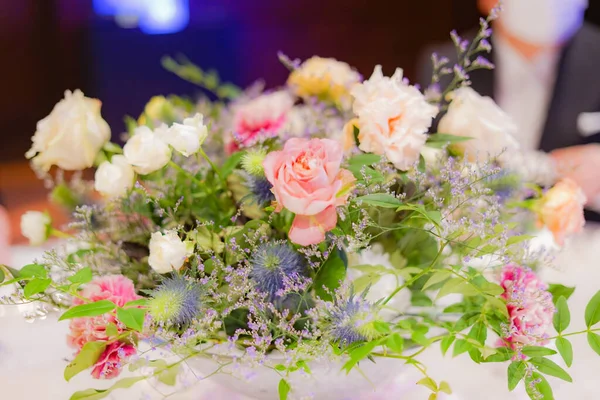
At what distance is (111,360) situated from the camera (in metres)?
0.45

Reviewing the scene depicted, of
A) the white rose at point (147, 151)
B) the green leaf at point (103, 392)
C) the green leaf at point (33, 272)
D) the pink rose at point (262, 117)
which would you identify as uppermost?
the pink rose at point (262, 117)

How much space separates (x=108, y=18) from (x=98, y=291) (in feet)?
12.5

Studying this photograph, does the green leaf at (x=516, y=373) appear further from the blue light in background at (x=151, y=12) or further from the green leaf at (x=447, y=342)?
the blue light in background at (x=151, y=12)

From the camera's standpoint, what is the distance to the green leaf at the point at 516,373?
0.43m

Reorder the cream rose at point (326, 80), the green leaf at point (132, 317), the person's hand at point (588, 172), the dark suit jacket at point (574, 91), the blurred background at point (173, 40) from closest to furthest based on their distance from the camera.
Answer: the green leaf at point (132, 317)
the cream rose at point (326, 80)
the person's hand at point (588, 172)
the dark suit jacket at point (574, 91)
the blurred background at point (173, 40)

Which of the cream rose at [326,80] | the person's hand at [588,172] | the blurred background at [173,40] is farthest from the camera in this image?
the blurred background at [173,40]

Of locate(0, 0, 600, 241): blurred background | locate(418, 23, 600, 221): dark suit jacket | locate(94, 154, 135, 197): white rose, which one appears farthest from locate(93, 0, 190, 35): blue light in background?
locate(94, 154, 135, 197): white rose

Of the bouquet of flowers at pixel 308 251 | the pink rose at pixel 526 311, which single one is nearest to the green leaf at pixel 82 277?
the bouquet of flowers at pixel 308 251

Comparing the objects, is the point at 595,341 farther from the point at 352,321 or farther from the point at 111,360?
the point at 111,360

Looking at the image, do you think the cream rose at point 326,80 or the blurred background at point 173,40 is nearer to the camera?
the cream rose at point 326,80

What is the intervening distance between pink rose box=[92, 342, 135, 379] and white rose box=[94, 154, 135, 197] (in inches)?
5.6

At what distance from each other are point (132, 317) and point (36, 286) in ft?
0.27

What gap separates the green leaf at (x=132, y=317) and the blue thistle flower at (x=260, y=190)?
14cm

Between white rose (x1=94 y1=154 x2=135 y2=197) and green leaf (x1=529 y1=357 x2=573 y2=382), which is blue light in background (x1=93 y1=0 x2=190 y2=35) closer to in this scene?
white rose (x1=94 y1=154 x2=135 y2=197)
